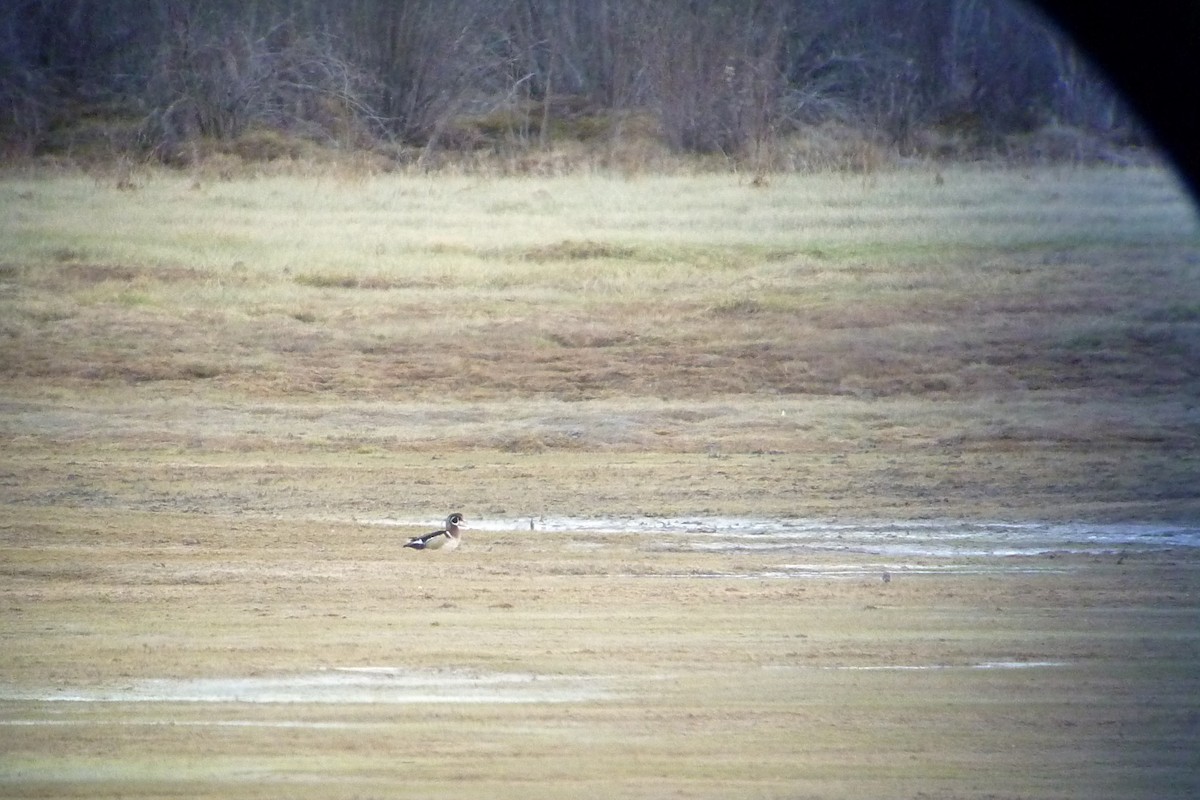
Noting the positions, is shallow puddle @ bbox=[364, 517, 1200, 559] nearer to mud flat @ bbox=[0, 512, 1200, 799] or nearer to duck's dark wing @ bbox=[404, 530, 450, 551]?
mud flat @ bbox=[0, 512, 1200, 799]

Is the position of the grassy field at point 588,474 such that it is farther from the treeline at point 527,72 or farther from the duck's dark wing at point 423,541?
the treeline at point 527,72

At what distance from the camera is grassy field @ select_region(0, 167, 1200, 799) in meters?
6.41

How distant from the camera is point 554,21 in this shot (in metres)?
18.3

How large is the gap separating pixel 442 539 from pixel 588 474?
2.38 meters

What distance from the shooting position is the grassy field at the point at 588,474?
21.0 feet

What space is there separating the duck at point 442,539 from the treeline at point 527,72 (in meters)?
8.58

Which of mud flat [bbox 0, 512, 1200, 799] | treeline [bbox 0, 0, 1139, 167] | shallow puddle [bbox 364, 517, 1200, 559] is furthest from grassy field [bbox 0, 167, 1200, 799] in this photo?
treeline [bbox 0, 0, 1139, 167]

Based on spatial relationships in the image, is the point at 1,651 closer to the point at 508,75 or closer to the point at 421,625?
the point at 421,625

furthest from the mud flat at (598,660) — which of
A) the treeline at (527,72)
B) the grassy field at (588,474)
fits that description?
the treeline at (527,72)

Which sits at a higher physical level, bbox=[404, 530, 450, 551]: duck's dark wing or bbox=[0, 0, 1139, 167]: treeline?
bbox=[0, 0, 1139, 167]: treeline

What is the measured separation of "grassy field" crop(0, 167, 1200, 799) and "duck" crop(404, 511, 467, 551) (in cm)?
9

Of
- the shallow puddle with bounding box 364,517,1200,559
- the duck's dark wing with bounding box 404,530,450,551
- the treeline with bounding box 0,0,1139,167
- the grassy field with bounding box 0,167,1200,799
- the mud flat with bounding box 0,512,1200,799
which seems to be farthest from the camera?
the treeline with bounding box 0,0,1139,167

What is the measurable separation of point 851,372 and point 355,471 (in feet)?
15.7

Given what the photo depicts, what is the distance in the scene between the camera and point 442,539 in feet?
31.3
